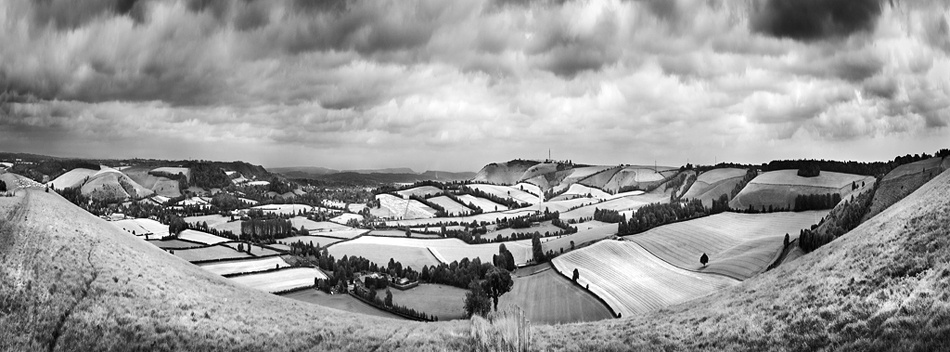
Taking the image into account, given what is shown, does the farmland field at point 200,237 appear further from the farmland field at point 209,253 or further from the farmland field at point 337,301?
the farmland field at point 337,301

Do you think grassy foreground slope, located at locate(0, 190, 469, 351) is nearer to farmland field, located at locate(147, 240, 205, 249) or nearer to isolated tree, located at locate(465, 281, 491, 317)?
isolated tree, located at locate(465, 281, 491, 317)

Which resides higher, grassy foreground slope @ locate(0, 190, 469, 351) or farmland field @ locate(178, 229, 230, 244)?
grassy foreground slope @ locate(0, 190, 469, 351)

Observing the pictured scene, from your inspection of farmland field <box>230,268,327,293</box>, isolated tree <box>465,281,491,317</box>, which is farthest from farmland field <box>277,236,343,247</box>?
isolated tree <box>465,281,491,317</box>

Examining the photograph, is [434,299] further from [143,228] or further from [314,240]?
[143,228]

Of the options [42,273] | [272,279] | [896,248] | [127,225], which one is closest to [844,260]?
[896,248]

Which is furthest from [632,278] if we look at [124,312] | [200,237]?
[200,237]

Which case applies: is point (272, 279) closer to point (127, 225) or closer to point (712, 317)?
point (712, 317)

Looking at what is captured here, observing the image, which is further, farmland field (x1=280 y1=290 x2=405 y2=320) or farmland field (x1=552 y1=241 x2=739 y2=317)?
A: farmland field (x1=280 y1=290 x2=405 y2=320)
